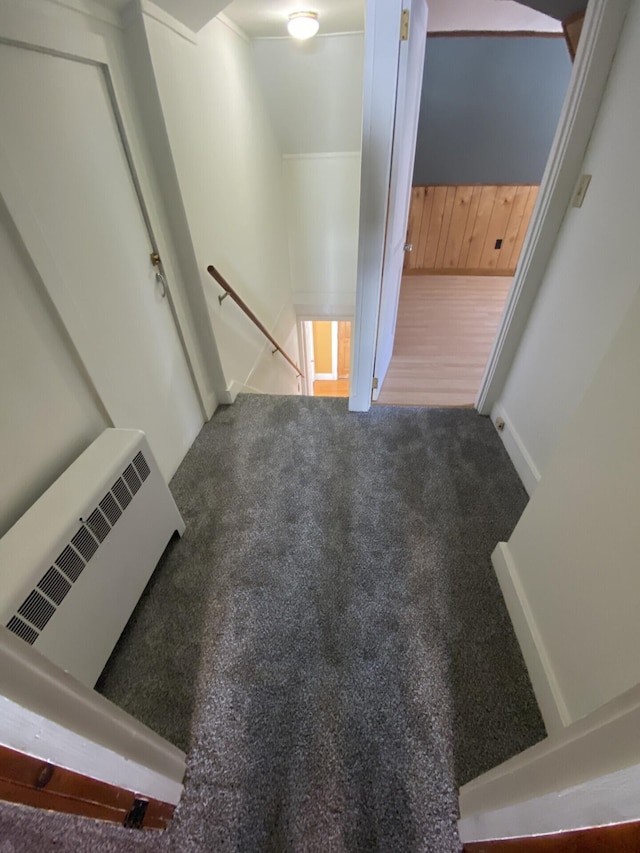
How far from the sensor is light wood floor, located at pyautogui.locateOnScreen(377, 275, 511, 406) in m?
2.61

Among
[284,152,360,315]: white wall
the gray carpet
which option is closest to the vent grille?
the gray carpet

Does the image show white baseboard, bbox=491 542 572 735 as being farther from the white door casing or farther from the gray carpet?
the white door casing

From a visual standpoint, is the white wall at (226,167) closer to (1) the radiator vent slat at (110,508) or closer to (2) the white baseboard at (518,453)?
(1) the radiator vent slat at (110,508)

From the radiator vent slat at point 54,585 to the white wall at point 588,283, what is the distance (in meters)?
1.71

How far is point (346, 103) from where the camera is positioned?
2801 millimetres

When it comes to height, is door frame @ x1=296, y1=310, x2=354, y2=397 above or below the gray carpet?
below

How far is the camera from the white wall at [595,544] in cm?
81

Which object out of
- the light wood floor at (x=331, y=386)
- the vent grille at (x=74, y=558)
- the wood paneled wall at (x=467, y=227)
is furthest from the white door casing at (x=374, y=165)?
the light wood floor at (x=331, y=386)

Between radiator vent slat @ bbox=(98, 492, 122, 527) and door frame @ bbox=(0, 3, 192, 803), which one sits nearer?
door frame @ bbox=(0, 3, 192, 803)

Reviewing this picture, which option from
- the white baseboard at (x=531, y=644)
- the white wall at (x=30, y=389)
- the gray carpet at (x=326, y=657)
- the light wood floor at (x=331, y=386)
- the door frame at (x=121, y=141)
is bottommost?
the light wood floor at (x=331, y=386)

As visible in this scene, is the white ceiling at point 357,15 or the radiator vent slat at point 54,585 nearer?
the radiator vent slat at point 54,585

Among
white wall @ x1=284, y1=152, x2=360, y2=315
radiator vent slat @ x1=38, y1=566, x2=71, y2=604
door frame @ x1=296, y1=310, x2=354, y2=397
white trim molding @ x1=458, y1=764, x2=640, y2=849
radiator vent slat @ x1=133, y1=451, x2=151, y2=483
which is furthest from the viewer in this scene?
door frame @ x1=296, y1=310, x2=354, y2=397

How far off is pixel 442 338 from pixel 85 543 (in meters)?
3.11

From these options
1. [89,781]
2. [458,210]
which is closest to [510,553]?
[89,781]
